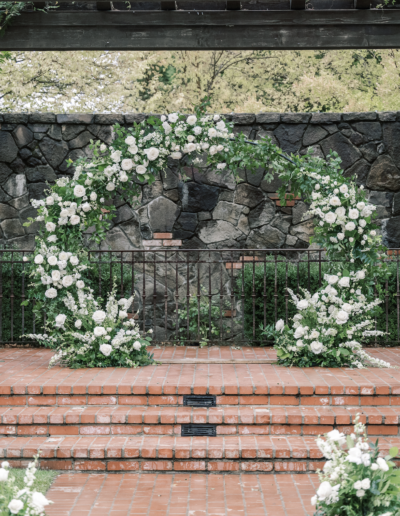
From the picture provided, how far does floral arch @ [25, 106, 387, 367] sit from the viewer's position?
17.0 ft

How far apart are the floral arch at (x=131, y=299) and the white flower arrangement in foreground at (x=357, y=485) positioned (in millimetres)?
2610

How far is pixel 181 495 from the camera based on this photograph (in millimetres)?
3539

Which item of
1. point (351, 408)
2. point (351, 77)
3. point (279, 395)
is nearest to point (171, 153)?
point (279, 395)

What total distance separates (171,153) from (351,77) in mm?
10321

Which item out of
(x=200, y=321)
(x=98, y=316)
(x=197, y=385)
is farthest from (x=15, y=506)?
(x=200, y=321)

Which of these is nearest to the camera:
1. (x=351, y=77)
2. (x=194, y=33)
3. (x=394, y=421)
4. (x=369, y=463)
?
(x=369, y=463)

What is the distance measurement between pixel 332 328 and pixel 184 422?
5.63ft

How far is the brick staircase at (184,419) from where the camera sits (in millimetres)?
3953

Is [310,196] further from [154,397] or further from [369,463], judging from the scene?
[369,463]

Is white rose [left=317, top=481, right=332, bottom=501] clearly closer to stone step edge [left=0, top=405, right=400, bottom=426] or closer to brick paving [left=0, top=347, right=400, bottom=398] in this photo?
stone step edge [left=0, top=405, right=400, bottom=426]

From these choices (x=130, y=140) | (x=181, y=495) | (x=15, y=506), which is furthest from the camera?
(x=130, y=140)

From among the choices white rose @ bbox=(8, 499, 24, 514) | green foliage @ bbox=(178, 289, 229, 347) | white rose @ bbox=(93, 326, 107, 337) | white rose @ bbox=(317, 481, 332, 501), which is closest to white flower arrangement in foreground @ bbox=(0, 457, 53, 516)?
white rose @ bbox=(8, 499, 24, 514)

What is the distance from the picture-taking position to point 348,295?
210 inches

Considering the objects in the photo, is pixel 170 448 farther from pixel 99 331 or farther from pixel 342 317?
pixel 342 317
